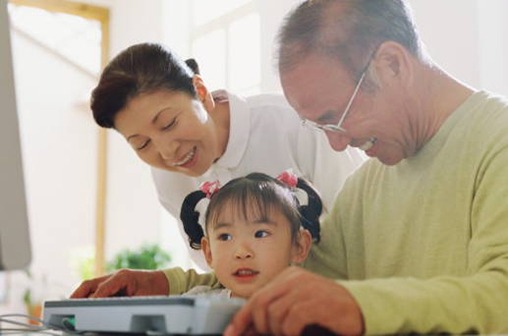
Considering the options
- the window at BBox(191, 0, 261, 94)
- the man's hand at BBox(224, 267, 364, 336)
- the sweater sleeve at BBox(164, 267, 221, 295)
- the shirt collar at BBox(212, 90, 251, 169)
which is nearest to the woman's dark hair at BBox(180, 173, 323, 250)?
the sweater sleeve at BBox(164, 267, 221, 295)

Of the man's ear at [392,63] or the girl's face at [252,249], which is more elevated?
the man's ear at [392,63]

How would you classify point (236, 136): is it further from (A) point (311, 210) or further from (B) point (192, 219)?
(A) point (311, 210)

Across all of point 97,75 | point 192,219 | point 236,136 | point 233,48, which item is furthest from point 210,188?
point 97,75

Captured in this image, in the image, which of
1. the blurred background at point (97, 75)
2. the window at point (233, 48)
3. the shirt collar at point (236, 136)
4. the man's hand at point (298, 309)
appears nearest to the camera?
the man's hand at point (298, 309)

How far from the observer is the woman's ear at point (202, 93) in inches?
56.2

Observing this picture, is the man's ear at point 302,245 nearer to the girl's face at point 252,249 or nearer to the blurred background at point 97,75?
the girl's face at point 252,249

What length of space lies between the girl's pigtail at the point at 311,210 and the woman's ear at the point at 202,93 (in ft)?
0.88

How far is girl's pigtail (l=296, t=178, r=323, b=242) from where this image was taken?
1.18 m

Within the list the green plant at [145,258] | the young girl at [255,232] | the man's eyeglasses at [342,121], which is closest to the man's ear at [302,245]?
the young girl at [255,232]

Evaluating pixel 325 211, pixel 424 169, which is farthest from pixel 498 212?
pixel 325 211

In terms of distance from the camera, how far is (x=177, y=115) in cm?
137

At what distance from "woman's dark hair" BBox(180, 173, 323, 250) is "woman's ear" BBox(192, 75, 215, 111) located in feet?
0.81

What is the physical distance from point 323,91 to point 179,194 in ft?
2.50

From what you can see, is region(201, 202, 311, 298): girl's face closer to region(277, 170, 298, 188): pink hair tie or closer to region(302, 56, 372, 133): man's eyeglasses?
region(277, 170, 298, 188): pink hair tie
